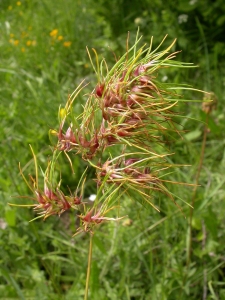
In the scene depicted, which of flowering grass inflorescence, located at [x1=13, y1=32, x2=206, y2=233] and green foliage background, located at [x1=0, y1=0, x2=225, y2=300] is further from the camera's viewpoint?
green foliage background, located at [x1=0, y1=0, x2=225, y2=300]

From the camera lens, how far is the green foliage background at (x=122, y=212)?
1752 mm

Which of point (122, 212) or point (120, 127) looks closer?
point (120, 127)

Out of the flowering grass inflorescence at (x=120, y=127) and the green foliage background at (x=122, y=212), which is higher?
the flowering grass inflorescence at (x=120, y=127)

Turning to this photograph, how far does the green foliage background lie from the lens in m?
1.75

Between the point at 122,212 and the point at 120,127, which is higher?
the point at 120,127

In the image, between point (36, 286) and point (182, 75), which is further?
point (182, 75)

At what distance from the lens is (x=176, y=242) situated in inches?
74.7

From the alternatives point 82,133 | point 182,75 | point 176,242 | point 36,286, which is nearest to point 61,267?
point 36,286

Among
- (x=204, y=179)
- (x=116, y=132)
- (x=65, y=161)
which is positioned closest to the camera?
(x=116, y=132)

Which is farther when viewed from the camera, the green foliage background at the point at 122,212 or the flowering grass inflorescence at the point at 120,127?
the green foliage background at the point at 122,212

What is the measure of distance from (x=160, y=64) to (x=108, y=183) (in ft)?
0.82

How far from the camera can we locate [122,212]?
1.97 meters

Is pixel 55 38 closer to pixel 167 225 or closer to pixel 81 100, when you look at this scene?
pixel 81 100

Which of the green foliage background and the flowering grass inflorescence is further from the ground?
the flowering grass inflorescence
